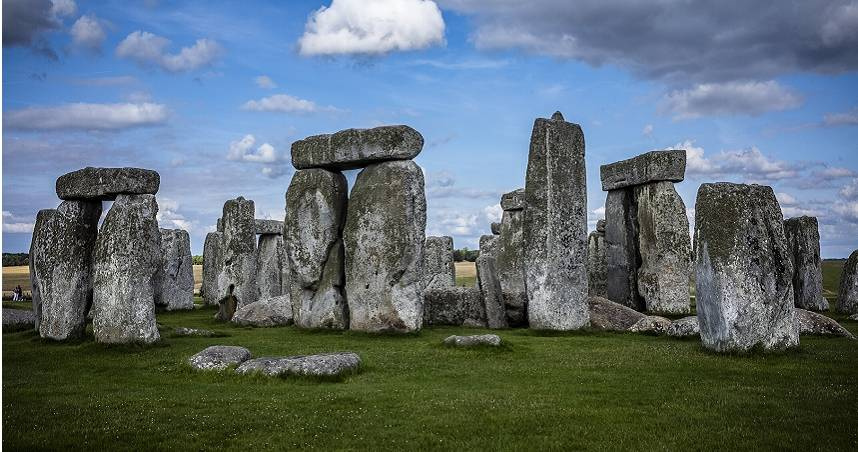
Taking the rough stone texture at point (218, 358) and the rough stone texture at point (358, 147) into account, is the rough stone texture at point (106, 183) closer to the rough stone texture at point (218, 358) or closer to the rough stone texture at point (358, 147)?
the rough stone texture at point (218, 358)

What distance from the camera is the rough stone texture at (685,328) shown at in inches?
656

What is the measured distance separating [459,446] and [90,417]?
4.75 m

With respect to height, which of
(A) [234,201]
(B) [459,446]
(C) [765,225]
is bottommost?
(B) [459,446]

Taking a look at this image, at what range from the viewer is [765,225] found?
13.9m

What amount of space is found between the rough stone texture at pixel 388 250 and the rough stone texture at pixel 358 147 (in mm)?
348

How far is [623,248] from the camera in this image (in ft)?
83.1

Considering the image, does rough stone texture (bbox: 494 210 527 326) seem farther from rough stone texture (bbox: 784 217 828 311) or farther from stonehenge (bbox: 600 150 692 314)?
rough stone texture (bbox: 784 217 828 311)

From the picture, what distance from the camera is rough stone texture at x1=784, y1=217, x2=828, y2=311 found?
2514cm

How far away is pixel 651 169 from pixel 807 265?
6380mm

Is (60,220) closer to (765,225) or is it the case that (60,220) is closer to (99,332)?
(99,332)

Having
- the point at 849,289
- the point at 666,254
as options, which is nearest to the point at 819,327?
the point at 666,254

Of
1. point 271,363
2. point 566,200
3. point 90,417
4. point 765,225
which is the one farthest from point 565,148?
point 90,417

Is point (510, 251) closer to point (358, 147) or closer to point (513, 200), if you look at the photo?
point (513, 200)

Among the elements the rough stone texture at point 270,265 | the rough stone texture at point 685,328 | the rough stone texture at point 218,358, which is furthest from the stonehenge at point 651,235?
the rough stone texture at point 218,358
